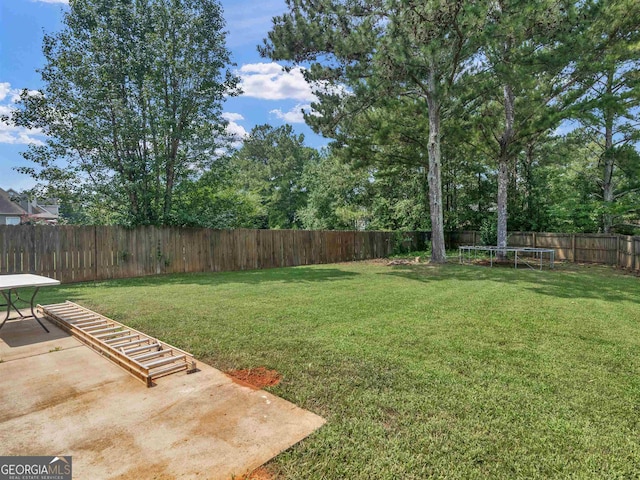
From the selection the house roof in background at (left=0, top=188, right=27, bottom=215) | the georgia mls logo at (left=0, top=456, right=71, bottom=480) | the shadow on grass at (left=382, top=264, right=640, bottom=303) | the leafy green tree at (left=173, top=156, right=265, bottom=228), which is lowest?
the shadow on grass at (left=382, top=264, right=640, bottom=303)

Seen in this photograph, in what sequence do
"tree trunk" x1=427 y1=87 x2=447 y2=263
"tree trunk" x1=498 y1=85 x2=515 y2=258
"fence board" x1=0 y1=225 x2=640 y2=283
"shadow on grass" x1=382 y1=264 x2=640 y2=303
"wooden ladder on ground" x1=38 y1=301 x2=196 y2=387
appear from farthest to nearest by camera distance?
"tree trunk" x1=498 y1=85 x2=515 y2=258 < "tree trunk" x1=427 y1=87 x2=447 y2=263 < "fence board" x1=0 y1=225 x2=640 y2=283 < "shadow on grass" x1=382 y1=264 x2=640 y2=303 < "wooden ladder on ground" x1=38 y1=301 x2=196 y2=387

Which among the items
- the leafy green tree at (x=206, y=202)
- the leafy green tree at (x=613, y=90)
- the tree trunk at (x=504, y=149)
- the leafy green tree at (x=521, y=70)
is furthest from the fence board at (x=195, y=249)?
the leafy green tree at (x=521, y=70)

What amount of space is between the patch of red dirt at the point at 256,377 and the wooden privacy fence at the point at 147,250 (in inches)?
295

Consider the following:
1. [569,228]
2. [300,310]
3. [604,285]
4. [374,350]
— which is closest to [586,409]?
[374,350]

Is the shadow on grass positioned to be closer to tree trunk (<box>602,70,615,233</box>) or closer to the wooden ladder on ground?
tree trunk (<box>602,70,615,233</box>)

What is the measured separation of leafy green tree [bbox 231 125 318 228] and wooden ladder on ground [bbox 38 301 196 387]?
23152 mm

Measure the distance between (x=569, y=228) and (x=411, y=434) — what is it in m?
18.0

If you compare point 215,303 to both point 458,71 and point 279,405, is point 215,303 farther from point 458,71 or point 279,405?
point 458,71

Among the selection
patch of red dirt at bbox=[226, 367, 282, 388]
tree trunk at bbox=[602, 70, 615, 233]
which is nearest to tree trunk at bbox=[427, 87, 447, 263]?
tree trunk at bbox=[602, 70, 615, 233]

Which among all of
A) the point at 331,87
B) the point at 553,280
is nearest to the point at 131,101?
the point at 331,87

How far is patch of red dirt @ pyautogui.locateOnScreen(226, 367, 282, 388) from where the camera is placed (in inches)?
102

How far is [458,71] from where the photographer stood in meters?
11.6

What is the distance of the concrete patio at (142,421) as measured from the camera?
1725 millimetres

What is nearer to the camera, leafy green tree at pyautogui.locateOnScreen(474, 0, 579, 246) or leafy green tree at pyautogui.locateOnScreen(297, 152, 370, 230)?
leafy green tree at pyautogui.locateOnScreen(474, 0, 579, 246)
